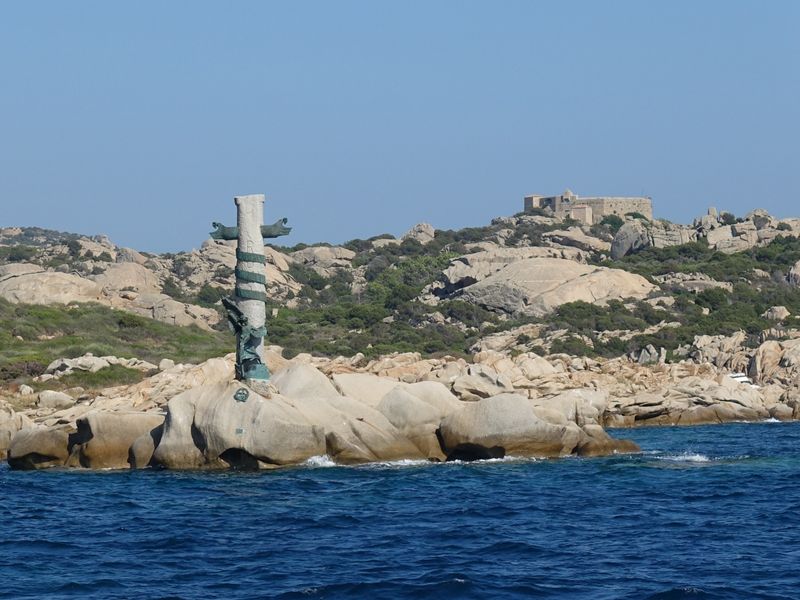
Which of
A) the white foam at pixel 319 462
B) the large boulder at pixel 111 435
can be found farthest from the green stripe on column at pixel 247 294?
the white foam at pixel 319 462

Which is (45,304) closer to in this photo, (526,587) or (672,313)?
(672,313)

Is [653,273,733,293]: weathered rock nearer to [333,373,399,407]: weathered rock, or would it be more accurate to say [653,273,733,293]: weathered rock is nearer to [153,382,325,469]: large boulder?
[333,373,399,407]: weathered rock

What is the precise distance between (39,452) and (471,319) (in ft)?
173

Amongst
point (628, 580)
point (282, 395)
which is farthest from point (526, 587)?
point (282, 395)

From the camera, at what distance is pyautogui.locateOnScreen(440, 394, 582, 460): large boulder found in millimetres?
32594

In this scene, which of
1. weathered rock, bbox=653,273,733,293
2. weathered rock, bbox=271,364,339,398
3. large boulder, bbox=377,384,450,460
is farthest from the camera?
weathered rock, bbox=653,273,733,293

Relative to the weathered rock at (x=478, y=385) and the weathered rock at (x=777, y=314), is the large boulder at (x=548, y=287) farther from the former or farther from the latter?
the weathered rock at (x=478, y=385)

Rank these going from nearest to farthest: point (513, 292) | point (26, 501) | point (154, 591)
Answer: point (154, 591)
point (26, 501)
point (513, 292)

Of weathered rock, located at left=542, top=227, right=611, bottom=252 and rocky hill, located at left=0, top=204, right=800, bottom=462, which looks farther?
weathered rock, located at left=542, top=227, right=611, bottom=252

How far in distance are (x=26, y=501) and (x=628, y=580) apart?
1354 centimetres

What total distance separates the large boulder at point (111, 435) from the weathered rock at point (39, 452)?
75 centimetres

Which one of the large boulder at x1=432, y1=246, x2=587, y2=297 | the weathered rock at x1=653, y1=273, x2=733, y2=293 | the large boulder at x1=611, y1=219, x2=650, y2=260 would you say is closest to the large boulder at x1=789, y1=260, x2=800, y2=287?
the weathered rock at x1=653, y1=273, x2=733, y2=293

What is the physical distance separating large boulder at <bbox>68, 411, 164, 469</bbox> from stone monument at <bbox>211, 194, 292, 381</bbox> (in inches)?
111

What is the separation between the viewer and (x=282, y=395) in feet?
105
